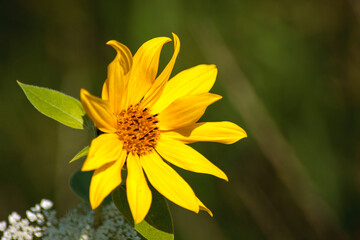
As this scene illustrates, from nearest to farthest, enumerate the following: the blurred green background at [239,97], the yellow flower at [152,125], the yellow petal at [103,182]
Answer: the yellow petal at [103,182] → the yellow flower at [152,125] → the blurred green background at [239,97]

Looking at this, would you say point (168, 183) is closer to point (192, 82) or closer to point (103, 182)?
point (103, 182)

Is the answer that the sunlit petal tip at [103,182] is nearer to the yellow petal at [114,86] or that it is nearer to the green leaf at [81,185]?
the yellow petal at [114,86]

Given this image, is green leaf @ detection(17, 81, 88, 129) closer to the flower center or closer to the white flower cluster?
the flower center

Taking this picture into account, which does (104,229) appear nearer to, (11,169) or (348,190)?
(11,169)

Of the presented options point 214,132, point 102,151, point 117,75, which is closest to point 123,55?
point 117,75

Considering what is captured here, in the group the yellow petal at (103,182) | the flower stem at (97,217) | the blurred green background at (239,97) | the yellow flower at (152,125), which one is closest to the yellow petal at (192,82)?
the yellow flower at (152,125)

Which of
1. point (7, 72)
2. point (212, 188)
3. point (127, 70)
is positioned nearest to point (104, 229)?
point (127, 70)

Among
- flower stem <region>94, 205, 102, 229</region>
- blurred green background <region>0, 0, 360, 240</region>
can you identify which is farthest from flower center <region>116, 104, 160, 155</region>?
blurred green background <region>0, 0, 360, 240</region>
